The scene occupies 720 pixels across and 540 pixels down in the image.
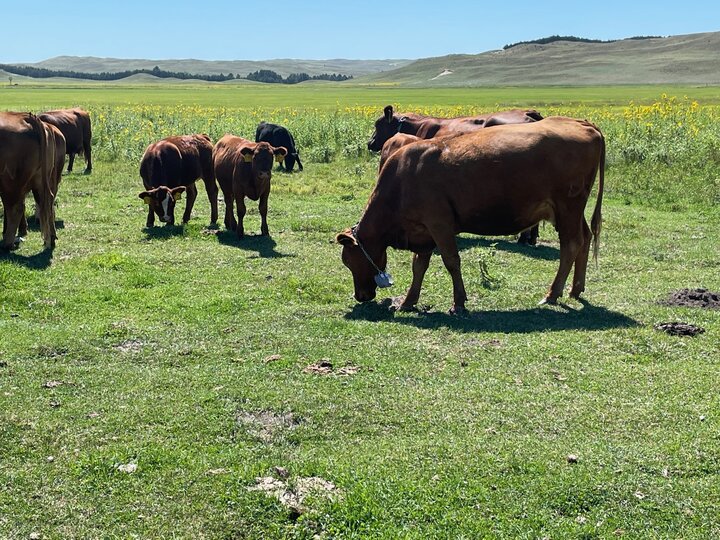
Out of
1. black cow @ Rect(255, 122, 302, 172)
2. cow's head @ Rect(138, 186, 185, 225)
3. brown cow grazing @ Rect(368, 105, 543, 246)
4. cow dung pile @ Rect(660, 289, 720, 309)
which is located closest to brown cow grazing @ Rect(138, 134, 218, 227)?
cow's head @ Rect(138, 186, 185, 225)

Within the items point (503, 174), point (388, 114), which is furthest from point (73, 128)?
point (503, 174)

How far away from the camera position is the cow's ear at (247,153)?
50.2 ft

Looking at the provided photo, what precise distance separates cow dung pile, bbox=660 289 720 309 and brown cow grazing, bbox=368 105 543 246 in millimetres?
2537

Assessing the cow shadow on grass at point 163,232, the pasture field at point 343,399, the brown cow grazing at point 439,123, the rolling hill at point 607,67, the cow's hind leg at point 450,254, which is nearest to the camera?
the pasture field at point 343,399

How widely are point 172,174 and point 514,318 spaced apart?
9.72m

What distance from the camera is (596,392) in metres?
7.40

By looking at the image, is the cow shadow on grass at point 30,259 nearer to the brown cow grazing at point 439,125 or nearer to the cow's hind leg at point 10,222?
the cow's hind leg at point 10,222

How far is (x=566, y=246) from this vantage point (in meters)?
10.9

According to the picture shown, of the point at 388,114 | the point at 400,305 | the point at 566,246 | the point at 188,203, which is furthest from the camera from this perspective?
the point at 388,114

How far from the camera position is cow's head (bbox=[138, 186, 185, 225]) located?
16.0 metres

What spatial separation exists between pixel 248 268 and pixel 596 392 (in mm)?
7204

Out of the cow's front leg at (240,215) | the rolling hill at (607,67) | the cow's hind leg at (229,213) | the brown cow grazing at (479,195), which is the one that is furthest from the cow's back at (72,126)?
the rolling hill at (607,67)

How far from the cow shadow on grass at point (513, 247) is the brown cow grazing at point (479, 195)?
9.96 feet

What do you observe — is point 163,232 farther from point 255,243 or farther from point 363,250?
point 363,250
